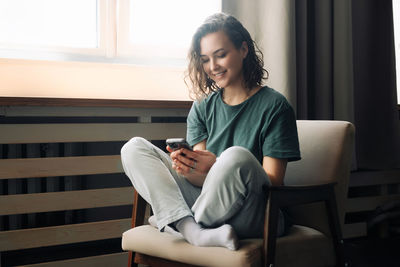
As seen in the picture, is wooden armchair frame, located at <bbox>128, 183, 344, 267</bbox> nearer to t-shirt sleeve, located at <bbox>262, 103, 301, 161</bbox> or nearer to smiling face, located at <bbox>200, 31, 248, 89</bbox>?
t-shirt sleeve, located at <bbox>262, 103, 301, 161</bbox>

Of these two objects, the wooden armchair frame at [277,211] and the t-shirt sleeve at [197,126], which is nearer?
the wooden armchair frame at [277,211]

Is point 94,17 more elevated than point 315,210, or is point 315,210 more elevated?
point 94,17

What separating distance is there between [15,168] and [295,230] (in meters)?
1.11

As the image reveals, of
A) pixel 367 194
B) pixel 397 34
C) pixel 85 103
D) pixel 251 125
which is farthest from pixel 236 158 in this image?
pixel 397 34

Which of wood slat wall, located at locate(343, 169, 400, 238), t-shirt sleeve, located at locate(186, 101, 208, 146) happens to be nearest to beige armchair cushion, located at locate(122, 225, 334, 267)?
t-shirt sleeve, located at locate(186, 101, 208, 146)

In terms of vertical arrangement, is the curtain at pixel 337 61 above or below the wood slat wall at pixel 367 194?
above

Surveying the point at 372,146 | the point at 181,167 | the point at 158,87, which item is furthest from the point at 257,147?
the point at 372,146

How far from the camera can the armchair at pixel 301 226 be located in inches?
49.3

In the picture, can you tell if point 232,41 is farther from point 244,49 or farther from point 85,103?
point 85,103

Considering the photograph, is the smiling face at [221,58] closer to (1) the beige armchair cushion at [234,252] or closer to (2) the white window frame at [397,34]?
(1) the beige armchair cushion at [234,252]

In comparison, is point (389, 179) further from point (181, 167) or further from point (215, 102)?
point (181, 167)

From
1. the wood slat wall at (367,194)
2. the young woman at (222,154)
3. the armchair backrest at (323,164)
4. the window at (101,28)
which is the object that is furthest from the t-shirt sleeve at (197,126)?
the wood slat wall at (367,194)

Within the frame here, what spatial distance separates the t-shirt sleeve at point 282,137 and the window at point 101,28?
3.37ft

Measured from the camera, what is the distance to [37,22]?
7.15ft
